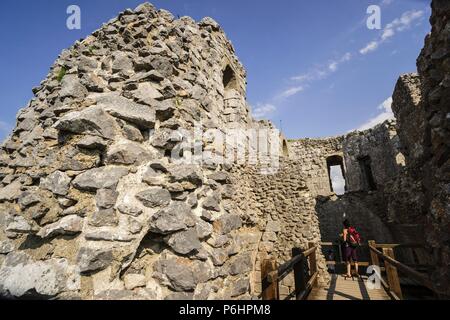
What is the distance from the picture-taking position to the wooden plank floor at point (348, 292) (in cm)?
470

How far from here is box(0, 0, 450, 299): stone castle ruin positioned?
67.7 inches

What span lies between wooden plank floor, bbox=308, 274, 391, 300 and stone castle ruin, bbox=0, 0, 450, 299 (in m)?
2.53

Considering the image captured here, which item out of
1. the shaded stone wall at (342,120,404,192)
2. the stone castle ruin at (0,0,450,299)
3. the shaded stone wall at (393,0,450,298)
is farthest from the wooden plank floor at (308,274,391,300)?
→ the shaded stone wall at (342,120,404,192)

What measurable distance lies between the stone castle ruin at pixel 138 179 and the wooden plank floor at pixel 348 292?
99.5 inches

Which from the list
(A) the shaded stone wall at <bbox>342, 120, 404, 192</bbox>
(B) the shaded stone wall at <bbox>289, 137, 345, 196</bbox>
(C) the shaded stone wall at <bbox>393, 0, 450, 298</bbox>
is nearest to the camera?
(C) the shaded stone wall at <bbox>393, 0, 450, 298</bbox>

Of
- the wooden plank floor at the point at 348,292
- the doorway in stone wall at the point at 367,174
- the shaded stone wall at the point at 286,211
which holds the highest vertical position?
the doorway in stone wall at the point at 367,174

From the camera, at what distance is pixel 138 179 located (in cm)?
209

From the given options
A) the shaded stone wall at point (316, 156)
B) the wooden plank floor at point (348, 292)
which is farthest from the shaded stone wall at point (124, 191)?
the shaded stone wall at point (316, 156)

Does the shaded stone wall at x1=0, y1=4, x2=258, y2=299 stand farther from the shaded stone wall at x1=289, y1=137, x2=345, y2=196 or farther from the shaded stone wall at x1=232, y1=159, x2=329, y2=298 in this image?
the shaded stone wall at x1=289, y1=137, x2=345, y2=196

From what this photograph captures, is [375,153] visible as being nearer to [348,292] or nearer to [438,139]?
[348,292]

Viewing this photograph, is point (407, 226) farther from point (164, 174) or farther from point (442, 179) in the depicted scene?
point (164, 174)

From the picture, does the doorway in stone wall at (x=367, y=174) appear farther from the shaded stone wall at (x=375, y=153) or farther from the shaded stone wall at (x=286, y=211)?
the shaded stone wall at (x=286, y=211)

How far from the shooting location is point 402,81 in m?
8.07
